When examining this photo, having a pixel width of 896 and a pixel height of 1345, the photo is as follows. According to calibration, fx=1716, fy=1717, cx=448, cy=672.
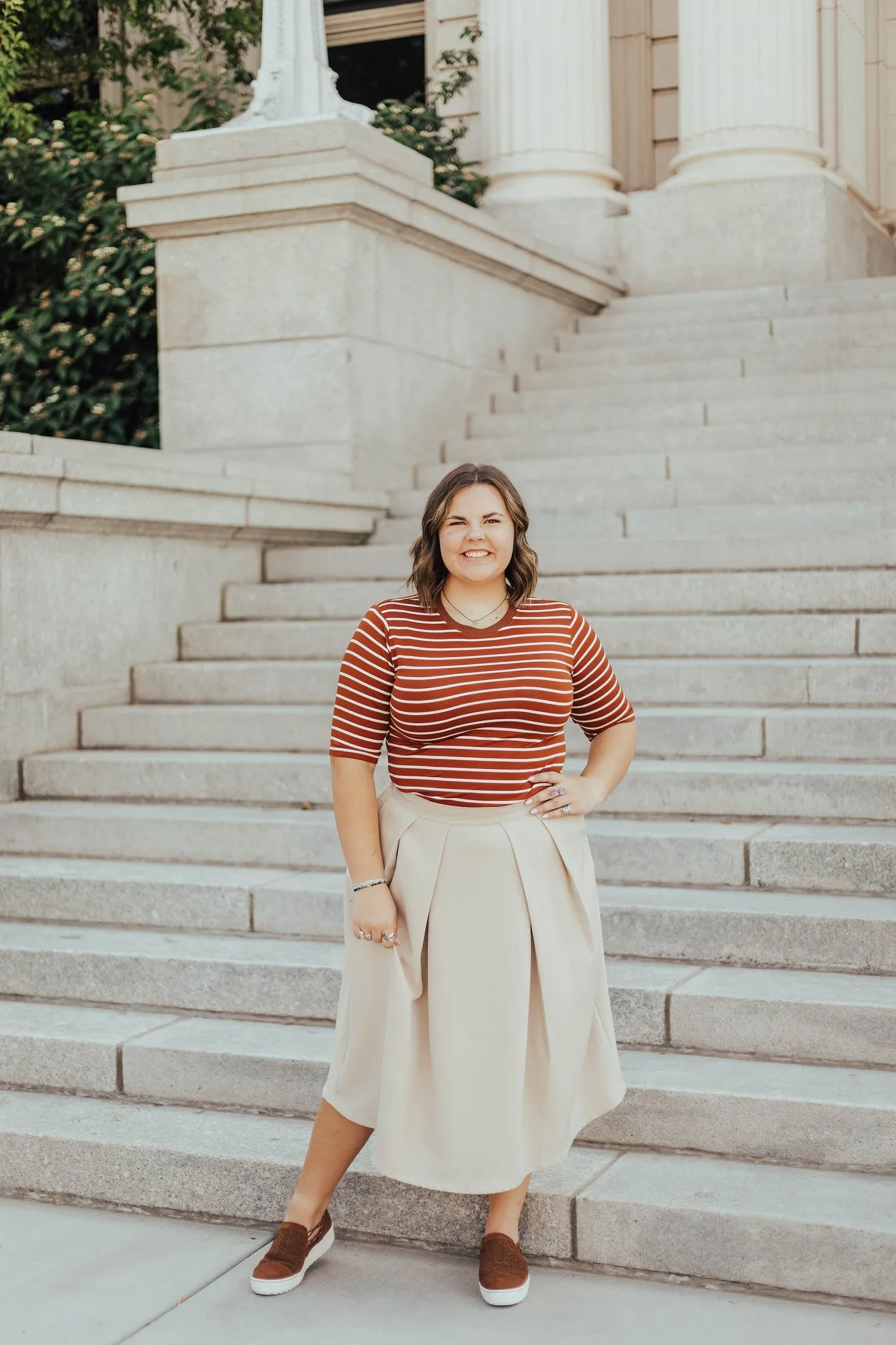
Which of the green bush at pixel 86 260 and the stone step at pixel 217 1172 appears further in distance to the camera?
the green bush at pixel 86 260

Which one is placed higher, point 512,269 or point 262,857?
point 512,269

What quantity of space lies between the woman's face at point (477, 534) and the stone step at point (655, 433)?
190 inches

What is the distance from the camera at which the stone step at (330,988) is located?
452 centimetres

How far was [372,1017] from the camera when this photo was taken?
3791mm

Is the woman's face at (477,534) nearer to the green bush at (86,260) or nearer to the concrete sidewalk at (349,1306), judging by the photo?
the concrete sidewalk at (349,1306)

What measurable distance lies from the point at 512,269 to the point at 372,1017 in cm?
720

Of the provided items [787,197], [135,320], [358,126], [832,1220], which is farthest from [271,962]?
[787,197]

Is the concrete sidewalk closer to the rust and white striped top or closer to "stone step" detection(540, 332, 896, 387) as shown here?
the rust and white striped top

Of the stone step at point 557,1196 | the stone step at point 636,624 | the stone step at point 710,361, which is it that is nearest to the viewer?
the stone step at point 557,1196

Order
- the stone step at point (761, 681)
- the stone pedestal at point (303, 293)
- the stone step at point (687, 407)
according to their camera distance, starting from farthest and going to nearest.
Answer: the stone step at point (687, 407) → the stone pedestal at point (303, 293) → the stone step at point (761, 681)

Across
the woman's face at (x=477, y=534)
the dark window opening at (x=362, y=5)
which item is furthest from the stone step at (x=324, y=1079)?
the dark window opening at (x=362, y=5)

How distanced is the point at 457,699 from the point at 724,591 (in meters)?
3.64

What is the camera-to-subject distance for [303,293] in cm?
871

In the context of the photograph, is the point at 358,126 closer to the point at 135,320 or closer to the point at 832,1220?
the point at 135,320
